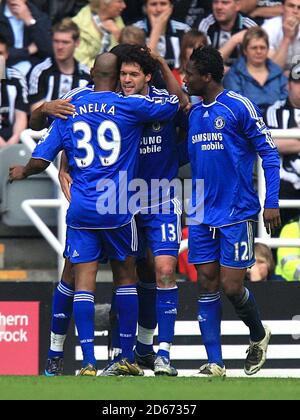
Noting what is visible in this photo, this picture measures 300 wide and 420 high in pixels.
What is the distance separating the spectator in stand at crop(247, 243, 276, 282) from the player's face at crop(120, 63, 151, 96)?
2778 millimetres

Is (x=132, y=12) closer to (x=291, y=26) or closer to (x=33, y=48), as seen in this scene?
(x=33, y=48)

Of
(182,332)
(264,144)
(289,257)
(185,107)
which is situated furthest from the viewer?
(289,257)

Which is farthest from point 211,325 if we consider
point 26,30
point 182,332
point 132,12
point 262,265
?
point 132,12

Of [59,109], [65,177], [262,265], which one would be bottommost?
[262,265]

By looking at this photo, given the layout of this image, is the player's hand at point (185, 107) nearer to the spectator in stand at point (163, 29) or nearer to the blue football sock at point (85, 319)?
the blue football sock at point (85, 319)

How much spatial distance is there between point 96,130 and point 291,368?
3570mm

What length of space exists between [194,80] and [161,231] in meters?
1.11

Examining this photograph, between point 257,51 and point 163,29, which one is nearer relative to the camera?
point 257,51

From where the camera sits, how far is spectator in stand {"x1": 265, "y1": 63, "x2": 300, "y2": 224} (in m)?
12.2

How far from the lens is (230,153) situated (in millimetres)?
9273

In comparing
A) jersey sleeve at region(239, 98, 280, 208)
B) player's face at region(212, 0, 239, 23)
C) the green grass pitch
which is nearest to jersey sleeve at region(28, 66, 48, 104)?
player's face at region(212, 0, 239, 23)

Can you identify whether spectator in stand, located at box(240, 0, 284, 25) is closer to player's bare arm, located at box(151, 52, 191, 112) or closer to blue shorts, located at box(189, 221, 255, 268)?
player's bare arm, located at box(151, 52, 191, 112)

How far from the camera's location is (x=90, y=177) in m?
9.12
